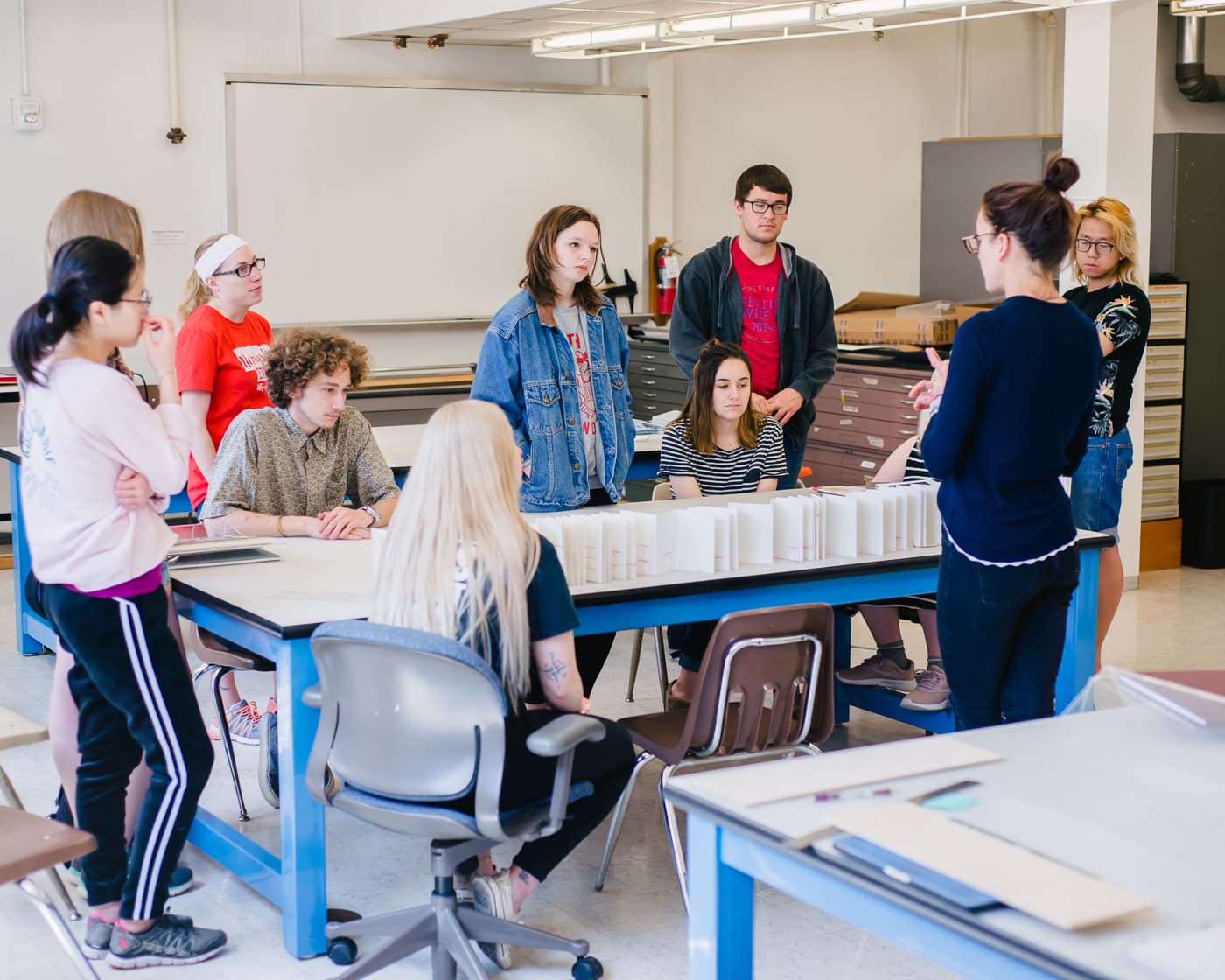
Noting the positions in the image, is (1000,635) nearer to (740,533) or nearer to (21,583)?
(740,533)

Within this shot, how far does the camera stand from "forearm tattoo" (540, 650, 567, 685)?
100.0 inches

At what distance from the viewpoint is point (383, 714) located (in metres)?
2.45

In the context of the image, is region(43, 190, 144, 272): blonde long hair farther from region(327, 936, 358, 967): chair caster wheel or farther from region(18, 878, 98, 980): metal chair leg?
region(327, 936, 358, 967): chair caster wheel

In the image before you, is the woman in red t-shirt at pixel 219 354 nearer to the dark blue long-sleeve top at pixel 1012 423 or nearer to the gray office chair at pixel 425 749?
the gray office chair at pixel 425 749

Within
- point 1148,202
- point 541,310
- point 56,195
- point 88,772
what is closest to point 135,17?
point 56,195

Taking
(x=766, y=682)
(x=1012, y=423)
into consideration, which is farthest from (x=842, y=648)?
(x=1012, y=423)

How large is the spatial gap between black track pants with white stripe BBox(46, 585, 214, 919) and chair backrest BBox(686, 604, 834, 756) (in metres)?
0.95

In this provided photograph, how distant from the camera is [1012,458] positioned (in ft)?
8.73

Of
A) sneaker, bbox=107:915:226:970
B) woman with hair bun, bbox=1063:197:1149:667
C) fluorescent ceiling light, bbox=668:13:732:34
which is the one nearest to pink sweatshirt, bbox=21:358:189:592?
sneaker, bbox=107:915:226:970

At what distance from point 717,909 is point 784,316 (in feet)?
8.80

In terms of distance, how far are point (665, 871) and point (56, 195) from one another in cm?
466

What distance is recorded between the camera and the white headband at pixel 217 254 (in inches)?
152

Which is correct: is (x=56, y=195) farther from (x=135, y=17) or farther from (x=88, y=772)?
(x=88, y=772)

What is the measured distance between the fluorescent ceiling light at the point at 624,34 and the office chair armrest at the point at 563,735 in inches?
169
